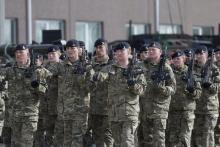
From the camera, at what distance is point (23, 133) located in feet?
38.7

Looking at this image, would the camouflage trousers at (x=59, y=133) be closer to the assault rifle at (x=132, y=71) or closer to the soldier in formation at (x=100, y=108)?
the soldier in formation at (x=100, y=108)

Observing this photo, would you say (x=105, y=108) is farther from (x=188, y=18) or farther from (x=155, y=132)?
(x=188, y=18)

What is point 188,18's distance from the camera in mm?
35812

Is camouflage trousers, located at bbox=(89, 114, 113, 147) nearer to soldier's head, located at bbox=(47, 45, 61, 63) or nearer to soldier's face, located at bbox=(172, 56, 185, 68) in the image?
soldier's head, located at bbox=(47, 45, 61, 63)

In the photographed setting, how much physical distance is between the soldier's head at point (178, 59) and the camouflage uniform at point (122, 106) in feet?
4.86

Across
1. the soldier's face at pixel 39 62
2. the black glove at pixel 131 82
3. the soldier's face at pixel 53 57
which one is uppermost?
the soldier's face at pixel 53 57

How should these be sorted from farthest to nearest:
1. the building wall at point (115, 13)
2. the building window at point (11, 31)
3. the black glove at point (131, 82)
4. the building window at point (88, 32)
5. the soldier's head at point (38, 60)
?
the building window at point (88, 32)
the building wall at point (115, 13)
the building window at point (11, 31)
the soldier's head at point (38, 60)
the black glove at point (131, 82)

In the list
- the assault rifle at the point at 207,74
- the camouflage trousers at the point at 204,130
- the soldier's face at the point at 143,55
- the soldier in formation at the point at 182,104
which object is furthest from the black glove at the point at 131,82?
the camouflage trousers at the point at 204,130

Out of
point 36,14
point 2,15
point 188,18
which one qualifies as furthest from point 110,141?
point 188,18

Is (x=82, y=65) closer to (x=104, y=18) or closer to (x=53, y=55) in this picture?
(x=53, y=55)

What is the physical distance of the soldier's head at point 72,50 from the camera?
1170cm

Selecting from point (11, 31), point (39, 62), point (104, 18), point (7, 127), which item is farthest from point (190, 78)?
point (104, 18)

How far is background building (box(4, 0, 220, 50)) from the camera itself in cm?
2764

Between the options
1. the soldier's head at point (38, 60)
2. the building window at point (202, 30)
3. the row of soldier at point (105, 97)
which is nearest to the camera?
the row of soldier at point (105, 97)
